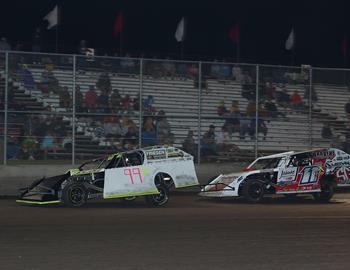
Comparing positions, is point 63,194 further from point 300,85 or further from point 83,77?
point 300,85

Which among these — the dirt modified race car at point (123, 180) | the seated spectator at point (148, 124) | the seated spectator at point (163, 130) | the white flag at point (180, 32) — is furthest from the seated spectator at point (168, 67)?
the white flag at point (180, 32)

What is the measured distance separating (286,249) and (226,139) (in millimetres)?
12464

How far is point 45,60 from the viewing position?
20.1m

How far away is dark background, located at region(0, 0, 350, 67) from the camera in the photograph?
107 ft

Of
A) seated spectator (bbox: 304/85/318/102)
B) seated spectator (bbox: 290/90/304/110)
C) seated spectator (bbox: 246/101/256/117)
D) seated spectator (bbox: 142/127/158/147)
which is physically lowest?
seated spectator (bbox: 142/127/158/147)

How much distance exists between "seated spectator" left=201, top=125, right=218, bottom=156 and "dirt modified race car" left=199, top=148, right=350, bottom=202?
394cm

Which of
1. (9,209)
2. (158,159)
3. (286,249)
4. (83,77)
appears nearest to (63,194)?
(9,209)

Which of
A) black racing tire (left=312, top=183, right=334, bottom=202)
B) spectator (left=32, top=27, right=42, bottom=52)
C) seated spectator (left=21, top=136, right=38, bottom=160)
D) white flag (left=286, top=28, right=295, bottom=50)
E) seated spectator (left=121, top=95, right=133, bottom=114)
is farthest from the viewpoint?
white flag (left=286, top=28, right=295, bottom=50)

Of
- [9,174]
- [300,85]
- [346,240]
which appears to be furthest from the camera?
[300,85]

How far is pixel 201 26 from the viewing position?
1425 inches

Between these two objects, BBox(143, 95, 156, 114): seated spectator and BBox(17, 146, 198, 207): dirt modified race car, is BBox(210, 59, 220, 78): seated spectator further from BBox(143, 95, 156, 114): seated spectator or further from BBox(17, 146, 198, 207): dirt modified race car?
BBox(17, 146, 198, 207): dirt modified race car

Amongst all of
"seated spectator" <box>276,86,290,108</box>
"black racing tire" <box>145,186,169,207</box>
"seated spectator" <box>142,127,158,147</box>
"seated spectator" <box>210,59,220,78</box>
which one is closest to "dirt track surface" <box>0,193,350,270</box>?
"black racing tire" <box>145,186,169,207</box>

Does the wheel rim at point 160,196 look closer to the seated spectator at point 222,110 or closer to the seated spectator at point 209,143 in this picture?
the seated spectator at point 209,143

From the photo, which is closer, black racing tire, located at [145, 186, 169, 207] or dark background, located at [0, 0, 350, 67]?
black racing tire, located at [145, 186, 169, 207]
